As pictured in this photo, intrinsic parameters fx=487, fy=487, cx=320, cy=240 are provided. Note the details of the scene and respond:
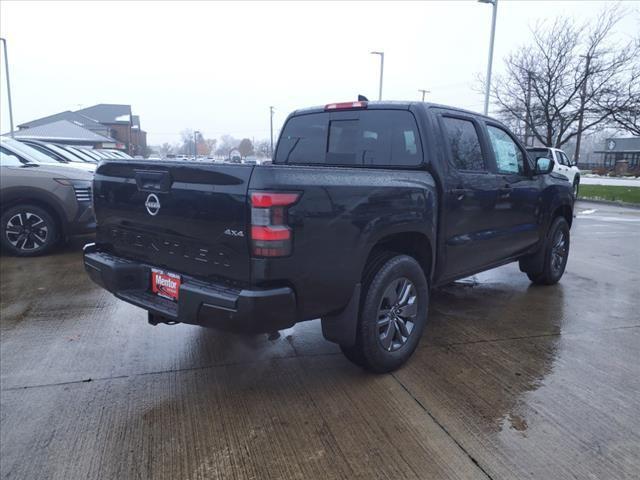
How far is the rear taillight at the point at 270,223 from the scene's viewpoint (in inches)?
99.6

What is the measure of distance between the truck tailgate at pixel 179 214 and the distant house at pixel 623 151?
59.0 m

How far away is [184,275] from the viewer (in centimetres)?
Result: 297

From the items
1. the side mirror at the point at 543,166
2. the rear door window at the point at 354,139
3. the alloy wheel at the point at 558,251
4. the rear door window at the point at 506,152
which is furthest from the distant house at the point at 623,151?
the rear door window at the point at 354,139

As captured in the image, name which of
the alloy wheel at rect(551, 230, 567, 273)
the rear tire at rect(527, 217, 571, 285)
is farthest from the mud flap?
the alloy wheel at rect(551, 230, 567, 273)

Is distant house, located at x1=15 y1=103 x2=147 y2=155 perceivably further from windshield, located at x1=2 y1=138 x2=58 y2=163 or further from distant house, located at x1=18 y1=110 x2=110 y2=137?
windshield, located at x1=2 y1=138 x2=58 y2=163

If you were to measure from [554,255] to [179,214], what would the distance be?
4.64 m

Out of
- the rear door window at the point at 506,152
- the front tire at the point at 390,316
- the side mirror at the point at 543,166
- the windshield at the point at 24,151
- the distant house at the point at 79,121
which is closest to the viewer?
the front tire at the point at 390,316

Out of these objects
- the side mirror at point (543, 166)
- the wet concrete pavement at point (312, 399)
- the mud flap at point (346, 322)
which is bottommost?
the wet concrete pavement at point (312, 399)

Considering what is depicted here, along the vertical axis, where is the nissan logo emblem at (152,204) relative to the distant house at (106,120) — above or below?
below

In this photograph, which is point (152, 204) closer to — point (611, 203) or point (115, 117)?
point (611, 203)

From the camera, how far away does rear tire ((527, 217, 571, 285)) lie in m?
5.66

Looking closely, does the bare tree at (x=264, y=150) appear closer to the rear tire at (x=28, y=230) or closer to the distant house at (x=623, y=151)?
the rear tire at (x=28, y=230)

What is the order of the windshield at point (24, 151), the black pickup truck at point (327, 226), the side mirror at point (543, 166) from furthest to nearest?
the windshield at point (24, 151) → the side mirror at point (543, 166) → the black pickup truck at point (327, 226)

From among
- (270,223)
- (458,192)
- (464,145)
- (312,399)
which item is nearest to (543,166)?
(464,145)
